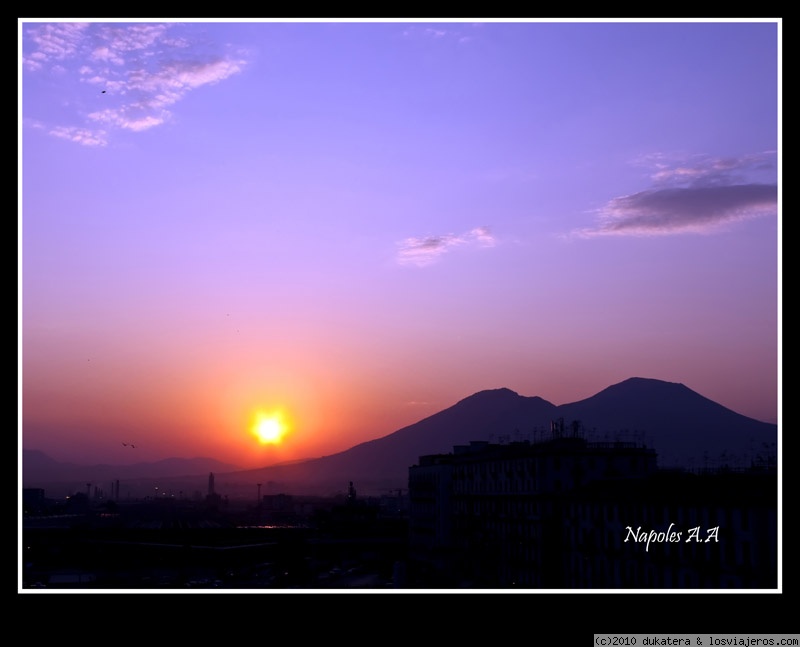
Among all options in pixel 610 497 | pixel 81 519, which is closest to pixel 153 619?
pixel 610 497

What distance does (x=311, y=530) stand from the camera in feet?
230

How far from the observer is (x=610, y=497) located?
3450 centimetres

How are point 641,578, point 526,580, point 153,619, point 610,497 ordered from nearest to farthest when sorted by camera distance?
1. point 153,619
2. point 641,578
3. point 610,497
4. point 526,580

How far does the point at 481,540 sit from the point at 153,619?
36968 mm

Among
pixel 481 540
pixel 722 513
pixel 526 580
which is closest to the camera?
pixel 722 513

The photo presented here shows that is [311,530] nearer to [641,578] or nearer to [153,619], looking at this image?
[641,578]
